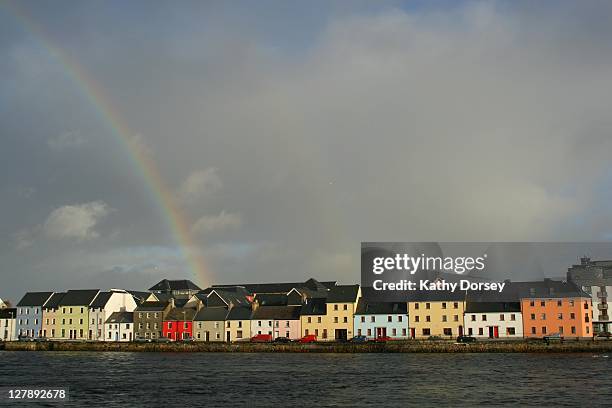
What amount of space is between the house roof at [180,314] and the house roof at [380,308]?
35.0m

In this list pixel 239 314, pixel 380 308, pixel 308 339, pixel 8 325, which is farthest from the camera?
pixel 8 325

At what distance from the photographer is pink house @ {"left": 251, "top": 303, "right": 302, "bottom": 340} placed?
13975 centimetres

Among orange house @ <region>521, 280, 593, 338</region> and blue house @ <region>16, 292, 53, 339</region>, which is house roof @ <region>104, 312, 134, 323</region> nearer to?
blue house @ <region>16, 292, 53, 339</region>

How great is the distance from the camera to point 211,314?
480 feet

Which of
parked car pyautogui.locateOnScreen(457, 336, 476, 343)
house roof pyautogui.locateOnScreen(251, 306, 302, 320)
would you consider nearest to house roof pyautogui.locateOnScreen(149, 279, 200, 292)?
house roof pyautogui.locateOnScreen(251, 306, 302, 320)

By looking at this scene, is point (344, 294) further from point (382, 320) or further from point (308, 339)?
point (308, 339)

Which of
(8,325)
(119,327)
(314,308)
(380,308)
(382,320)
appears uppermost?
(314,308)

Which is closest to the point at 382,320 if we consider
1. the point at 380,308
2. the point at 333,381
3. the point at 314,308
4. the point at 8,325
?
the point at 380,308

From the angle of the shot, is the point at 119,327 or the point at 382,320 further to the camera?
the point at 119,327

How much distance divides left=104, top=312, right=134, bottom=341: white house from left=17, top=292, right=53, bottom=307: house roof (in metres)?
19.1

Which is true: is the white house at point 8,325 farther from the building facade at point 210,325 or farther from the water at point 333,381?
the water at point 333,381

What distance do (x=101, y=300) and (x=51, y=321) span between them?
536 inches

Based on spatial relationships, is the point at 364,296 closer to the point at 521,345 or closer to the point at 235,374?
the point at 521,345

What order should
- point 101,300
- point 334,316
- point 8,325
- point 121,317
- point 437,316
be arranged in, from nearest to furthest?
point 437,316, point 334,316, point 121,317, point 101,300, point 8,325
